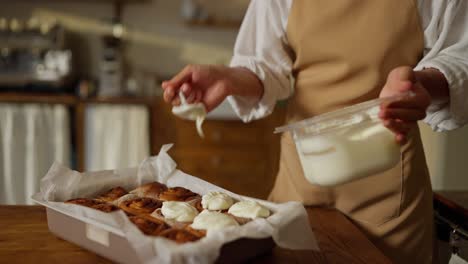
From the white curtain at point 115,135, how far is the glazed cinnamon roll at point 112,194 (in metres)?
1.91

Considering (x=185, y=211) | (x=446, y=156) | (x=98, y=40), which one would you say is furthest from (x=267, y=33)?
(x=98, y=40)

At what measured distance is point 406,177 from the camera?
1.00 metres

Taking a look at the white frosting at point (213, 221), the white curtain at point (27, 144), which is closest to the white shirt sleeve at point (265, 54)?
the white frosting at point (213, 221)

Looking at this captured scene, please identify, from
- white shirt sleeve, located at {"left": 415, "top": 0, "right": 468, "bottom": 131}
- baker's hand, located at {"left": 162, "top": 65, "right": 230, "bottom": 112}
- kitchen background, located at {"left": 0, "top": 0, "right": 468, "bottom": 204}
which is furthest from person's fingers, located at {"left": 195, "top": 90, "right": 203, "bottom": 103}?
kitchen background, located at {"left": 0, "top": 0, "right": 468, "bottom": 204}

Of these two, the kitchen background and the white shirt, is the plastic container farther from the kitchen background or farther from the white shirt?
the kitchen background

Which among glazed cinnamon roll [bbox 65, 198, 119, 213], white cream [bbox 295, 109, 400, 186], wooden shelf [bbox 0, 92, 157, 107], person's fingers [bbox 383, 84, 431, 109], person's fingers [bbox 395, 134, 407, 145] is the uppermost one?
person's fingers [bbox 383, 84, 431, 109]

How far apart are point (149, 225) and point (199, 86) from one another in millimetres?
283

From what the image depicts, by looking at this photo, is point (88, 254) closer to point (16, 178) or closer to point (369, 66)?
point (369, 66)

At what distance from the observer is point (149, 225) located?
0.71 m

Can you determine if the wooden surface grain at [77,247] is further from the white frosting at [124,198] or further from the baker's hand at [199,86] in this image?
the baker's hand at [199,86]

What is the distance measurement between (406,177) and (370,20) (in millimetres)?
341

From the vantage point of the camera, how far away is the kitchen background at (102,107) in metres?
2.73

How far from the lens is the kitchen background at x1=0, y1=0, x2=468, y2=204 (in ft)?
8.95

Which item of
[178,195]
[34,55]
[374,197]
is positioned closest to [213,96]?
[178,195]
